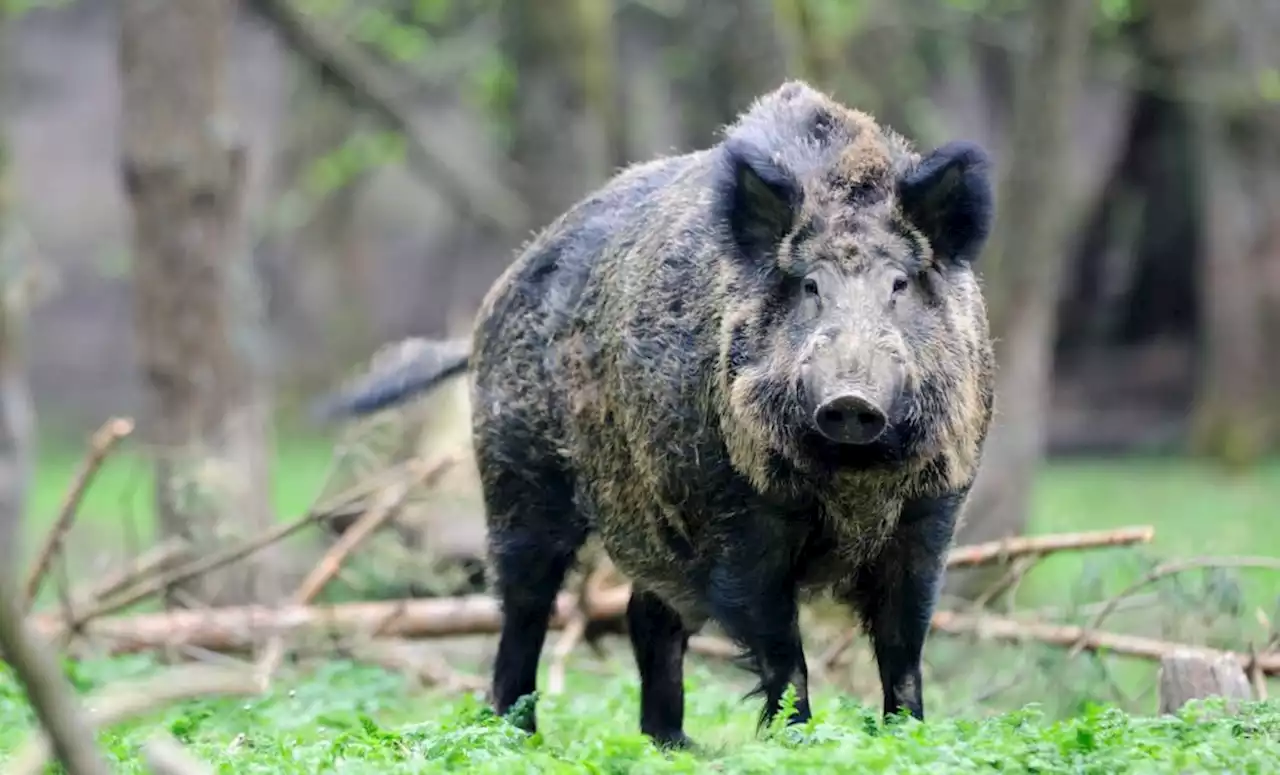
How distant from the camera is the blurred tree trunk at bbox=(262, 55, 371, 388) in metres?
24.2

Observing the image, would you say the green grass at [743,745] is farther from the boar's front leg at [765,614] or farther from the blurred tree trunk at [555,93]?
the blurred tree trunk at [555,93]

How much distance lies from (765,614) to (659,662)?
1.28 metres

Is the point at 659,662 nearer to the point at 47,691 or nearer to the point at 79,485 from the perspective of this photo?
the point at 79,485

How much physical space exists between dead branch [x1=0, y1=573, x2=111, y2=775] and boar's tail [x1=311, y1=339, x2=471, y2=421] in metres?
4.44

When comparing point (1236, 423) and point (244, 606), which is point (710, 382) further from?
point (1236, 423)

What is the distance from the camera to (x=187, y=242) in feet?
33.2

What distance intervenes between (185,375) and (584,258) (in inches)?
174

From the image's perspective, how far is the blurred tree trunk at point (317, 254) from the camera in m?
24.2

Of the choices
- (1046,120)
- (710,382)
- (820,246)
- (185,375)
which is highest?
(1046,120)

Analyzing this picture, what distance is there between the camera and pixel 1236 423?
18844 millimetres

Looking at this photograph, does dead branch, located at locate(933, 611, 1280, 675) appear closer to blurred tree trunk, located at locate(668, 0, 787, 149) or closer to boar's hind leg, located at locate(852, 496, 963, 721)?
boar's hind leg, located at locate(852, 496, 963, 721)

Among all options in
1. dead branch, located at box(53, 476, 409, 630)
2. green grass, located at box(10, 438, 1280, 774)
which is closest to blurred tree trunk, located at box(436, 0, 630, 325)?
green grass, located at box(10, 438, 1280, 774)

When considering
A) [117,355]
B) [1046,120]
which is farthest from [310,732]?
[117,355]

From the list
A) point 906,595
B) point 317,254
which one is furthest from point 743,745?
point 317,254
